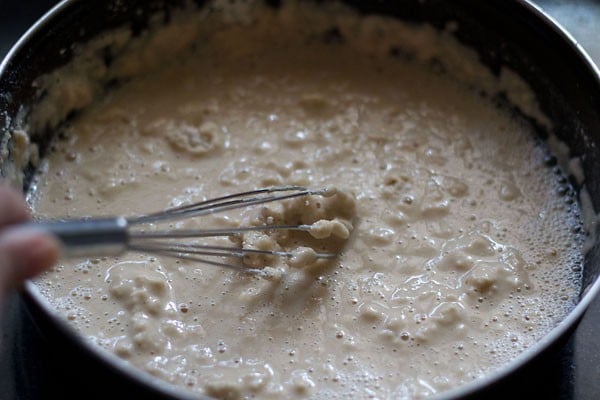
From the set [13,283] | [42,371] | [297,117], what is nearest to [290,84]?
[297,117]

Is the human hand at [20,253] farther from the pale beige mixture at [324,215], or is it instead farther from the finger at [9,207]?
the pale beige mixture at [324,215]

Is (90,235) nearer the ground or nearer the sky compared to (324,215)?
nearer the sky

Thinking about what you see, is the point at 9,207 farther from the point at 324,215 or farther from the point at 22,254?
the point at 324,215

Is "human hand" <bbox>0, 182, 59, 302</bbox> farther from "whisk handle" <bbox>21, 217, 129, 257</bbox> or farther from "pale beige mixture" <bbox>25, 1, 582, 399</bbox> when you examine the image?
"pale beige mixture" <bbox>25, 1, 582, 399</bbox>

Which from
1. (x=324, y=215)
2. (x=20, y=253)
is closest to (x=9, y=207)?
(x=20, y=253)

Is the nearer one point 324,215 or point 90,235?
point 90,235

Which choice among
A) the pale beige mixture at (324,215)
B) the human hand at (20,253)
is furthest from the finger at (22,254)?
the pale beige mixture at (324,215)
